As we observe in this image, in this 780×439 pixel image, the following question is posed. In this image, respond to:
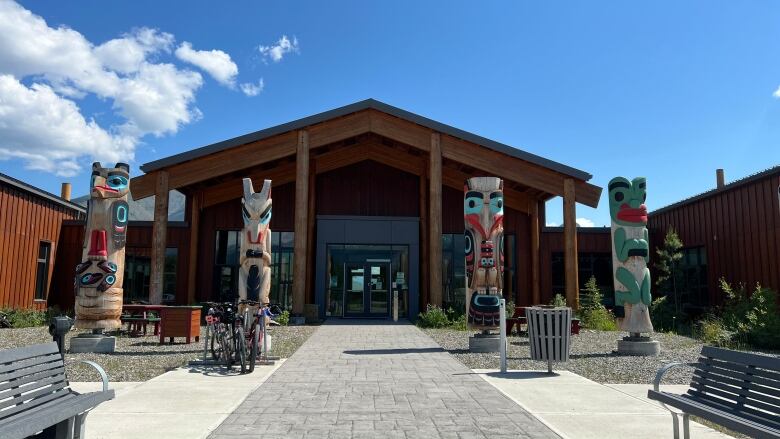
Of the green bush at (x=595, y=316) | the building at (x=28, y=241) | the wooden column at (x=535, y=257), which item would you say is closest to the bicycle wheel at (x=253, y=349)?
the green bush at (x=595, y=316)

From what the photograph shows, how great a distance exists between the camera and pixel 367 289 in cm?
2217

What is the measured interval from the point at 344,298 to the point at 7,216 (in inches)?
473

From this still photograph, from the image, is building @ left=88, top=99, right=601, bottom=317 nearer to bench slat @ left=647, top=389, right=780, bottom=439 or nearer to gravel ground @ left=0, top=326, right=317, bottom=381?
gravel ground @ left=0, top=326, right=317, bottom=381

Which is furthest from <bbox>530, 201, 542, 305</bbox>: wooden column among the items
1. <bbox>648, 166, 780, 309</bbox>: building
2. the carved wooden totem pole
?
the carved wooden totem pole

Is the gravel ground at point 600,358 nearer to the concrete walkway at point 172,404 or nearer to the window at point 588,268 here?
the concrete walkway at point 172,404

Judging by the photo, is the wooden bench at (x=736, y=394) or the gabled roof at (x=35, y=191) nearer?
the wooden bench at (x=736, y=394)

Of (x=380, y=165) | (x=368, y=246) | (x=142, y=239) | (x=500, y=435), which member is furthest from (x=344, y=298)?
(x=500, y=435)

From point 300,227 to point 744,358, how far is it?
611 inches

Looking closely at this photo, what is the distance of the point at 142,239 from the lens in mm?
22016

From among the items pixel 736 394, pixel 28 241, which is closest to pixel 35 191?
pixel 28 241

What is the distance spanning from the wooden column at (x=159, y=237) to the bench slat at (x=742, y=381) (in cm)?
1635

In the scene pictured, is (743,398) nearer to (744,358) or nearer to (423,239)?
(744,358)

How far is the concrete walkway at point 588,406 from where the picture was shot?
17.8 feet

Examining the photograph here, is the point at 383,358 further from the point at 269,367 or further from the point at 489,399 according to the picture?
the point at 489,399
